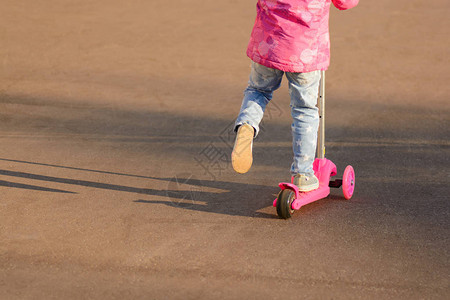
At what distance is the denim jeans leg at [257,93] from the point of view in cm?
421

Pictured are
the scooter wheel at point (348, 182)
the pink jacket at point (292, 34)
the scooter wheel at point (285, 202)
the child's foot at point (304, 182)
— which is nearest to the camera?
the pink jacket at point (292, 34)

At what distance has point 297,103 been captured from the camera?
4.25 m

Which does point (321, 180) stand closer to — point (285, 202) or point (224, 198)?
point (285, 202)

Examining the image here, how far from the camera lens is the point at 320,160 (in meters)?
4.56

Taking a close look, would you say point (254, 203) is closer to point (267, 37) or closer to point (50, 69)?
point (267, 37)

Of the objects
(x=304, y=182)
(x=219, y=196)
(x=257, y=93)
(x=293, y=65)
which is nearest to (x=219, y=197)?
(x=219, y=196)

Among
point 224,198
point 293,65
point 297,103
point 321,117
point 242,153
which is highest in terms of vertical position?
point 293,65

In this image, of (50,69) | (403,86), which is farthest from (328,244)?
(50,69)

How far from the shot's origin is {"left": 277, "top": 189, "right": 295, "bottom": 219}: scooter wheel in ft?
13.6

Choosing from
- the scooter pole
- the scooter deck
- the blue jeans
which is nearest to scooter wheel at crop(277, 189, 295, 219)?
the scooter deck

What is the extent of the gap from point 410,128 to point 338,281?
2769mm

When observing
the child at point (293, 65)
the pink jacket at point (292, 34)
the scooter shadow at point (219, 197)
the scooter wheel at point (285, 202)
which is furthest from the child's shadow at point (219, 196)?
the pink jacket at point (292, 34)

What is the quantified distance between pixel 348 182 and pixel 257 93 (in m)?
0.77

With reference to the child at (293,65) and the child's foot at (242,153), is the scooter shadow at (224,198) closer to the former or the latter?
the child at (293,65)
